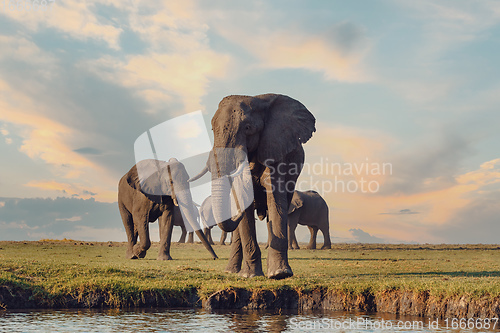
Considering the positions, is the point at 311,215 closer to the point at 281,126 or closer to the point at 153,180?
the point at 153,180

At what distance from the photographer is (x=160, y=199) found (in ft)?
71.3

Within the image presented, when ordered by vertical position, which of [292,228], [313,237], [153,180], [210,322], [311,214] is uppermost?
[153,180]

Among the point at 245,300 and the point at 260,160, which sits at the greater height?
the point at 260,160

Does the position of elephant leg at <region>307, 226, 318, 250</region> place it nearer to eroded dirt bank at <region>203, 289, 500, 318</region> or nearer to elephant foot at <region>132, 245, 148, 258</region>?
elephant foot at <region>132, 245, 148, 258</region>

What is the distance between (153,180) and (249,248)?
9793 millimetres

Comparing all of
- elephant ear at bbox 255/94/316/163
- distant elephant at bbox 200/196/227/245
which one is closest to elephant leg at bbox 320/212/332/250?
distant elephant at bbox 200/196/227/245

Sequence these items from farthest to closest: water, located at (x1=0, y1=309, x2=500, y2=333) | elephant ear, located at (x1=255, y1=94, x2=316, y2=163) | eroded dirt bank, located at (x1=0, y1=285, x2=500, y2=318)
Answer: elephant ear, located at (x1=255, y1=94, x2=316, y2=163), eroded dirt bank, located at (x1=0, y1=285, x2=500, y2=318), water, located at (x1=0, y1=309, x2=500, y2=333)

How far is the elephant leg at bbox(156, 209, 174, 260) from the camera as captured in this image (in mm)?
21578

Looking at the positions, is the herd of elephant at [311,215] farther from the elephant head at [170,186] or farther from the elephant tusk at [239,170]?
the elephant tusk at [239,170]

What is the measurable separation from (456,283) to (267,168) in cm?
482

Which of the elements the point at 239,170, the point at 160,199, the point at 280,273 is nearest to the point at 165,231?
the point at 160,199

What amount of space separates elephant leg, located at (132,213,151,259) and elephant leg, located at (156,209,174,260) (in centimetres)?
58

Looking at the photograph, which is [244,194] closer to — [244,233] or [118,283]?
[244,233]

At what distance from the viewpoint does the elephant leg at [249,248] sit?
13.2 metres
